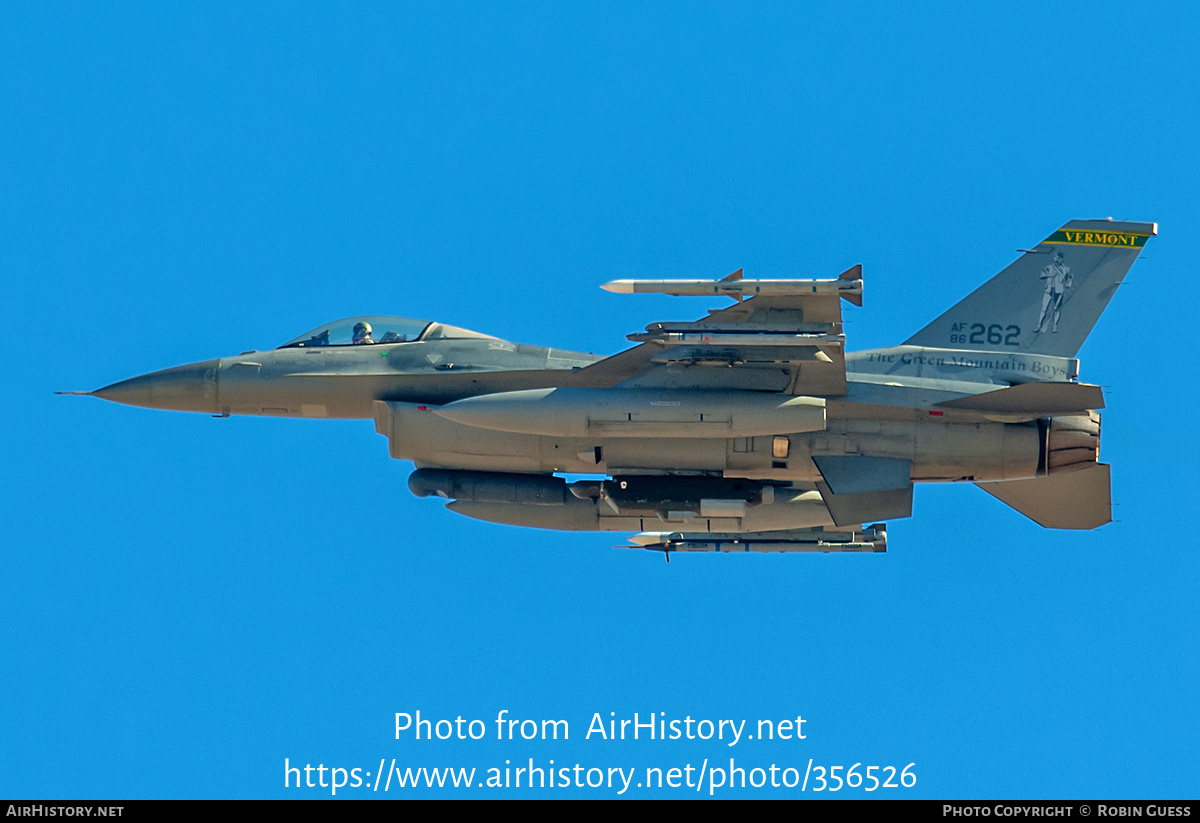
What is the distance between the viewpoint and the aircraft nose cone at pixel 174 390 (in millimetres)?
19469

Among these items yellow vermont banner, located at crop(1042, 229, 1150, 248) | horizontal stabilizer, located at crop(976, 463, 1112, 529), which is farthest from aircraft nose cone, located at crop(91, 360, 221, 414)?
yellow vermont banner, located at crop(1042, 229, 1150, 248)

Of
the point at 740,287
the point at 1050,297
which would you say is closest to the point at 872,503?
the point at 740,287

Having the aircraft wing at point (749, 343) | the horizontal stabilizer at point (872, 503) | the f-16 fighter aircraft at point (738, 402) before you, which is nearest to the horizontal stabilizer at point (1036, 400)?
the f-16 fighter aircraft at point (738, 402)

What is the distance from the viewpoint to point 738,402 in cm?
1789

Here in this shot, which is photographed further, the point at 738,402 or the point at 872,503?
the point at 872,503

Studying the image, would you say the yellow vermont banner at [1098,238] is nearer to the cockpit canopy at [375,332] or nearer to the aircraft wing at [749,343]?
the aircraft wing at [749,343]

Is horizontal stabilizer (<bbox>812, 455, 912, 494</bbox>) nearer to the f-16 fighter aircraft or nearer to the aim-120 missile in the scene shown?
the f-16 fighter aircraft

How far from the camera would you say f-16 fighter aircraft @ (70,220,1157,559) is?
1784 cm

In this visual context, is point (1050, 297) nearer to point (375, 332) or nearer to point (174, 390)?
point (375, 332)

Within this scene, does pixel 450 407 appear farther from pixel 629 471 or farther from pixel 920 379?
pixel 920 379

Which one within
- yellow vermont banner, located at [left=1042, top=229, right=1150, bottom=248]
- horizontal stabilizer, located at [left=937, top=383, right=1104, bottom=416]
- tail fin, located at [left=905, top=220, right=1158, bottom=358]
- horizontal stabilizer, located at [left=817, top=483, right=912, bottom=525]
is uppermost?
yellow vermont banner, located at [left=1042, top=229, right=1150, bottom=248]

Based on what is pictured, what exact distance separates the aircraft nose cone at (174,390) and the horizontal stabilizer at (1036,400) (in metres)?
8.76

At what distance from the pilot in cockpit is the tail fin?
670 centimetres

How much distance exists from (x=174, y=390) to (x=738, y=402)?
6953 millimetres
